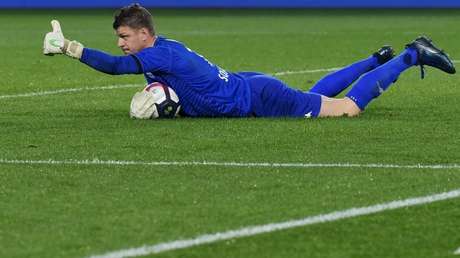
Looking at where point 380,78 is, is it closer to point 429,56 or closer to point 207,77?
point 429,56

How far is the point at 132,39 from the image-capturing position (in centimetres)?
951

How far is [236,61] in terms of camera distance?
1722 centimetres

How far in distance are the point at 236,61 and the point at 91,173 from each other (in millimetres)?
10022

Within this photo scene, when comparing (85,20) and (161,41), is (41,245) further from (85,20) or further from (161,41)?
(85,20)

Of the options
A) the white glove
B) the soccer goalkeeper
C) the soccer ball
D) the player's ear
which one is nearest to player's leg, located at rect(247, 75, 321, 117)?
the soccer goalkeeper


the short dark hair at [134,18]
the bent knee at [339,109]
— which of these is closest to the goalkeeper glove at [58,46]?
the short dark hair at [134,18]

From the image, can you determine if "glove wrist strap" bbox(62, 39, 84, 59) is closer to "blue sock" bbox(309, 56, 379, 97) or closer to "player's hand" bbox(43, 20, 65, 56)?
"player's hand" bbox(43, 20, 65, 56)

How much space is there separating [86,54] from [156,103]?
76 cm

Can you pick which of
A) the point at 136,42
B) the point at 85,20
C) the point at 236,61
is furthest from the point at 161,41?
the point at 85,20

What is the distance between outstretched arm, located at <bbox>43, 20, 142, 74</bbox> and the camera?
29.7ft

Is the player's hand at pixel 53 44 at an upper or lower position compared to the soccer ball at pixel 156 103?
upper

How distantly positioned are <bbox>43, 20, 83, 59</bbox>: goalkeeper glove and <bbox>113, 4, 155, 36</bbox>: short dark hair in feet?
1.48

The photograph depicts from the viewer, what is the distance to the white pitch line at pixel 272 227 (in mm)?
5355

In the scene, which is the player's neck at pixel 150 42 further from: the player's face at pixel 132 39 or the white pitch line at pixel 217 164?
the white pitch line at pixel 217 164
